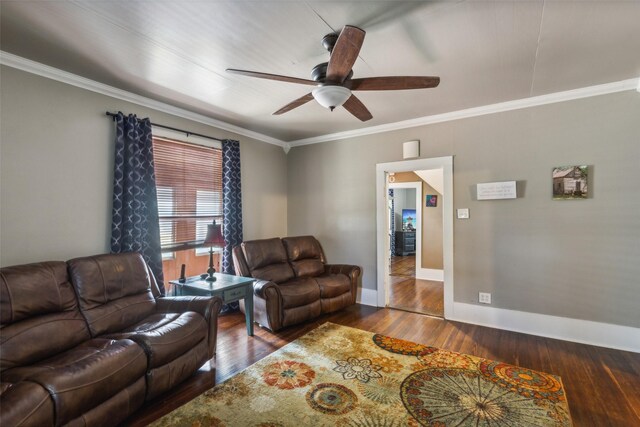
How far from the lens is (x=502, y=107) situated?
3543 millimetres

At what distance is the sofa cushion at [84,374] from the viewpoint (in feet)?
5.29

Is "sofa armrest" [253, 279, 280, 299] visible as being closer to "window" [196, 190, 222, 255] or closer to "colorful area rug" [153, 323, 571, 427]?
"colorful area rug" [153, 323, 571, 427]

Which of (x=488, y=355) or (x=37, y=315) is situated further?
(x=488, y=355)

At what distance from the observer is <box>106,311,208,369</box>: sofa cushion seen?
2123 millimetres

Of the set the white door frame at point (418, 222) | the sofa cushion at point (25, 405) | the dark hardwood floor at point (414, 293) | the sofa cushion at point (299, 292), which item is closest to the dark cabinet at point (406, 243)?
the dark hardwood floor at point (414, 293)

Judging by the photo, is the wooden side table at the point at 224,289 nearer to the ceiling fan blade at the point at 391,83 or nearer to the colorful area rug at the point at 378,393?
the colorful area rug at the point at 378,393

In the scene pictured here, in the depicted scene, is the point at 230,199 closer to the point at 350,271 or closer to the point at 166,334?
the point at 350,271

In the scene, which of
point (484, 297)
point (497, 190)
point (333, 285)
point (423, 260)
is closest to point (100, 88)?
point (333, 285)

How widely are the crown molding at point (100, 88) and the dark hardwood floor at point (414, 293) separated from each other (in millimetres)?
3667

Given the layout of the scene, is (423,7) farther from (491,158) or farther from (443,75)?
(491,158)

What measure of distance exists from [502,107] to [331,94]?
254 cm

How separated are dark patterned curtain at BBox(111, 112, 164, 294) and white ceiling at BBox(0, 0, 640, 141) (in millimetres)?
451

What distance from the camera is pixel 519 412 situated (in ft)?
6.82

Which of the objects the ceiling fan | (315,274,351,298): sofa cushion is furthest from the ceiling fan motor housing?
(315,274,351,298): sofa cushion
